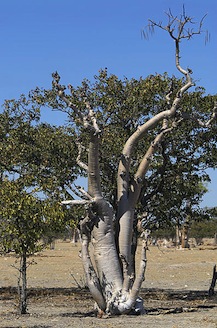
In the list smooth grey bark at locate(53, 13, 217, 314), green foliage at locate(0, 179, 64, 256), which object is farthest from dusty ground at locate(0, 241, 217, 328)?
green foliage at locate(0, 179, 64, 256)

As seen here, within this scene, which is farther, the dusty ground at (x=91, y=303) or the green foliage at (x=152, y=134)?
the green foliage at (x=152, y=134)

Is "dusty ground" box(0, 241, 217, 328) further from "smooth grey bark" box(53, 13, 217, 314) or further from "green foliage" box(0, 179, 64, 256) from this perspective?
"green foliage" box(0, 179, 64, 256)

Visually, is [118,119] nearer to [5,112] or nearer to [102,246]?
[5,112]

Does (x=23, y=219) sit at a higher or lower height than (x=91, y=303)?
higher

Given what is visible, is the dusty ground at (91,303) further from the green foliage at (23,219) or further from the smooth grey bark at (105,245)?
the green foliage at (23,219)

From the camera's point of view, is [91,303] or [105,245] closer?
[105,245]

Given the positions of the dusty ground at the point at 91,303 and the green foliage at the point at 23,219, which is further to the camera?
the green foliage at the point at 23,219

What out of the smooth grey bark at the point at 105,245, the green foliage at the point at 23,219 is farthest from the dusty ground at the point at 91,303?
the green foliage at the point at 23,219

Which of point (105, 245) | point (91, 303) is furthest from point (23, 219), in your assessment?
point (91, 303)

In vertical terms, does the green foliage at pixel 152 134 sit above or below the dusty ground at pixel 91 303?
above

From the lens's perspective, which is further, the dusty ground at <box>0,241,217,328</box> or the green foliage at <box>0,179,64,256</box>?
the green foliage at <box>0,179,64,256</box>

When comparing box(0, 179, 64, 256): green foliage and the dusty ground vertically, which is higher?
box(0, 179, 64, 256): green foliage

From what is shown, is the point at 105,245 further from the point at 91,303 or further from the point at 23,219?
the point at 91,303

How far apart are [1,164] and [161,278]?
15052mm
